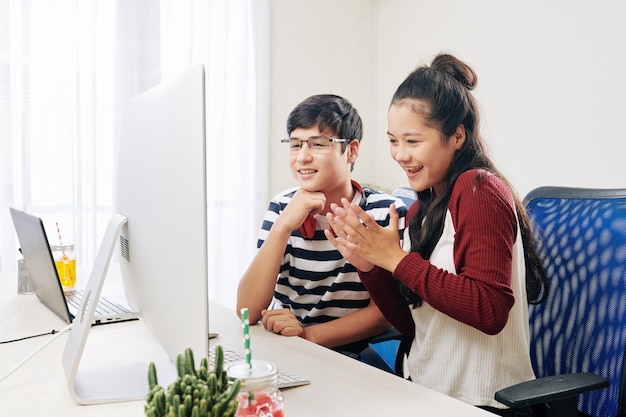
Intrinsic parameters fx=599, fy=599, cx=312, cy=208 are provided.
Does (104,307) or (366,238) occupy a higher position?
(366,238)

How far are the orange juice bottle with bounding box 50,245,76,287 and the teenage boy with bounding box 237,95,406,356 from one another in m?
0.53

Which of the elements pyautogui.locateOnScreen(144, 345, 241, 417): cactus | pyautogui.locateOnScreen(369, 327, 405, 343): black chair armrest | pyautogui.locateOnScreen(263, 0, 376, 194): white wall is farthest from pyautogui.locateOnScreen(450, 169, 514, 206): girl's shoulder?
pyautogui.locateOnScreen(263, 0, 376, 194): white wall

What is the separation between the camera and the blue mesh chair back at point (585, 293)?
1.19m

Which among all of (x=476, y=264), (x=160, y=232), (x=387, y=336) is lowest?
(x=387, y=336)

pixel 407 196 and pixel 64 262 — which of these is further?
pixel 407 196

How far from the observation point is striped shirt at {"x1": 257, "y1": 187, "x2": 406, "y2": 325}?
1571mm

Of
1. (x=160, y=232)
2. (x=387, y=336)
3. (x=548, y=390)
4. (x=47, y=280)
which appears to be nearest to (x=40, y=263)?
(x=47, y=280)

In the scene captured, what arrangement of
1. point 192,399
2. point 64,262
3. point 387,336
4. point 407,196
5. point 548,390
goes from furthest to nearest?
point 407,196
point 64,262
point 387,336
point 548,390
point 192,399

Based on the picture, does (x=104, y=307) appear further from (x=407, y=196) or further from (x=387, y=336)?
(x=407, y=196)

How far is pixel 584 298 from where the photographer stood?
4.09 feet

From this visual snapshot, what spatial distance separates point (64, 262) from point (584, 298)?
4.41ft

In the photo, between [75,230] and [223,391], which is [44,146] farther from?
[223,391]

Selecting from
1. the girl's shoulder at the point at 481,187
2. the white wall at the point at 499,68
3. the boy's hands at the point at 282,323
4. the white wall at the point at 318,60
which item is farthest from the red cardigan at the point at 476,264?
the white wall at the point at 318,60

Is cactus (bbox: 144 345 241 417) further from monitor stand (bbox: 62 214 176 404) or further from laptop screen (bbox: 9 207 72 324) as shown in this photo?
laptop screen (bbox: 9 207 72 324)
